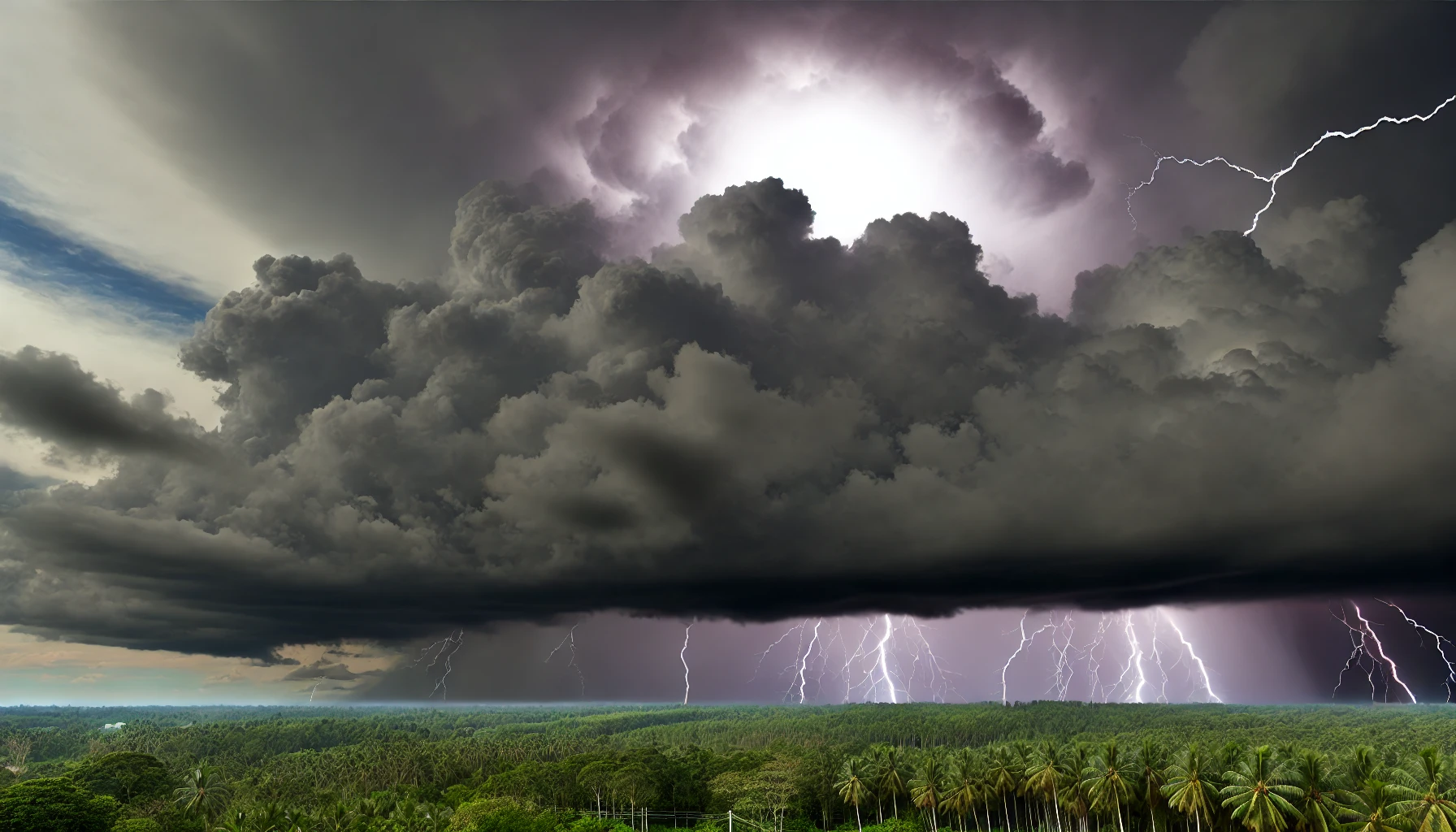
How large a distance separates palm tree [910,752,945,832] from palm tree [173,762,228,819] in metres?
114

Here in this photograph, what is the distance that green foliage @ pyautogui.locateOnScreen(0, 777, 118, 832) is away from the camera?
94562 millimetres

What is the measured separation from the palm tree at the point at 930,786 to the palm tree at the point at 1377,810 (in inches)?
2310

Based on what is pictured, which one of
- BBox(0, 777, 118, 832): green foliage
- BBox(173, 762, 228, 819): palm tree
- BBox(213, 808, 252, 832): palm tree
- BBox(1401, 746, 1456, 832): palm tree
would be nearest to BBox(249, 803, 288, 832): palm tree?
BBox(213, 808, 252, 832): palm tree

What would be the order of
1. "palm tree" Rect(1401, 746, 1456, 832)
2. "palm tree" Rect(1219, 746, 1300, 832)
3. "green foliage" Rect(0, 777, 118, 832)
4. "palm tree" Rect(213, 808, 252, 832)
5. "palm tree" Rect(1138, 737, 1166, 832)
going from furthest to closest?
1. "palm tree" Rect(1138, 737, 1166, 832)
2. "green foliage" Rect(0, 777, 118, 832)
3. "palm tree" Rect(213, 808, 252, 832)
4. "palm tree" Rect(1219, 746, 1300, 832)
5. "palm tree" Rect(1401, 746, 1456, 832)

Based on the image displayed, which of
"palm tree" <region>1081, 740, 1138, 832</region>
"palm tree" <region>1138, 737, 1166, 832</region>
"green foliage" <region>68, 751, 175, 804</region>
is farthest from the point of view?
"green foliage" <region>68, 751, 175, 804</region>

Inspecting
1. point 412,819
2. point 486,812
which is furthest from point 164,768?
point 486,812

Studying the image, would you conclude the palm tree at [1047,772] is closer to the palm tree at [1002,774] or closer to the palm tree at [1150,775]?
the palm tree at [1002,774]

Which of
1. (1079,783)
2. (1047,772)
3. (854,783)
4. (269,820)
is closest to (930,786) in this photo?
(854,783)

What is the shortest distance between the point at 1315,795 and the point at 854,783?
220 ft

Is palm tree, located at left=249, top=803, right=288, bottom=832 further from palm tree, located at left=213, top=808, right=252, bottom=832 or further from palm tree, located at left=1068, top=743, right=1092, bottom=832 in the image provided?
palm tree, located at left=1068, top=743, right=1092, bottom=832

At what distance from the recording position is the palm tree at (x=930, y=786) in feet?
418

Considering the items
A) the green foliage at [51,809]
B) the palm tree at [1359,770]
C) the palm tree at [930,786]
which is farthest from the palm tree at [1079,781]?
the green foliage at [51,809]

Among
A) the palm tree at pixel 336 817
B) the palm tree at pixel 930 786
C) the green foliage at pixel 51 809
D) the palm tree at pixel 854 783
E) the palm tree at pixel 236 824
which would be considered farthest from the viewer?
the palm tree at pixel 854 783

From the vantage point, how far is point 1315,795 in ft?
278
